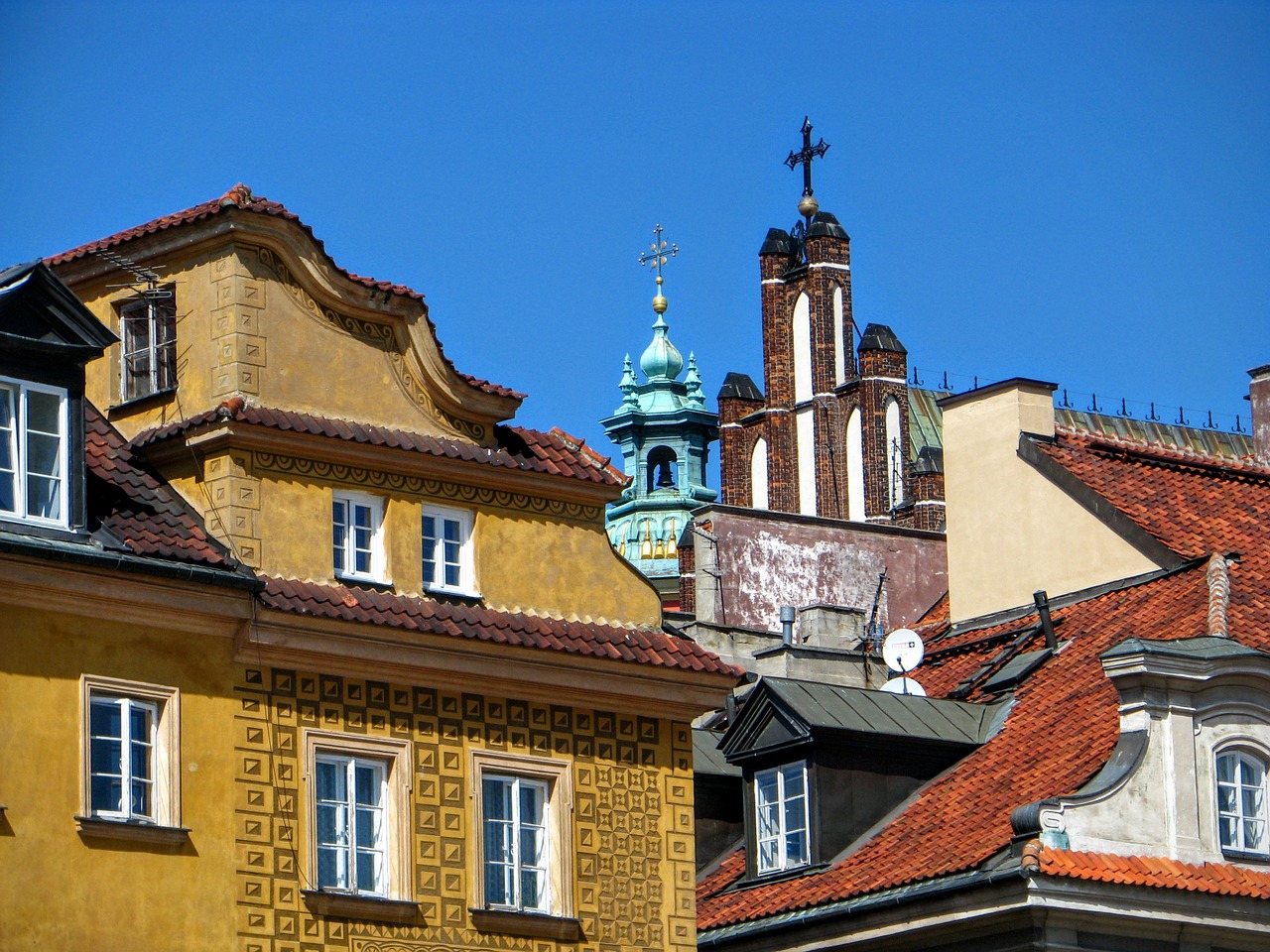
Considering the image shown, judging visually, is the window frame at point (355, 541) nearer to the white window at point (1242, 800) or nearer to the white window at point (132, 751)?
the white window at point (132, 751)

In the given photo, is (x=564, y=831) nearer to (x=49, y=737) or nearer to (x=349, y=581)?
(x=349, y=581)

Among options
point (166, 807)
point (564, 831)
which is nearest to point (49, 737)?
point (166, 807)

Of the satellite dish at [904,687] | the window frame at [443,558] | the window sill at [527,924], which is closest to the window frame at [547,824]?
the window sill at [527,924]

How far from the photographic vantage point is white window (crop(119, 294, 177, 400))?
28734 mm

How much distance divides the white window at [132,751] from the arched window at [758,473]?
229 ft

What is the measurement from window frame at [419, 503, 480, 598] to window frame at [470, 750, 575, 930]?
65.5 inches

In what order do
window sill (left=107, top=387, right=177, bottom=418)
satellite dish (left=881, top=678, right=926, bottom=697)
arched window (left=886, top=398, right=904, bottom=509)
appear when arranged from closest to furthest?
window sill (left=107, top=387, right=177, bottom=418) < satellite dish (left=881, top=678, right=926, bottom=697) < arched window (left=886, top=398, right=904, bottom=509)

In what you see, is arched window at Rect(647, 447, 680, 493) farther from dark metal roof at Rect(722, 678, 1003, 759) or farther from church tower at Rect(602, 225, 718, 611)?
dark metal roof at Rect(722, 678, 1003, 759)

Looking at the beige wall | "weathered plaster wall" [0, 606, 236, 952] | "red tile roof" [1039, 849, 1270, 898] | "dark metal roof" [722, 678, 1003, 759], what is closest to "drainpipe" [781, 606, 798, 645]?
the beige wall

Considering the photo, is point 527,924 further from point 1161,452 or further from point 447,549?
point 1161,452

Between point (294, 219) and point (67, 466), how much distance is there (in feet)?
12.5

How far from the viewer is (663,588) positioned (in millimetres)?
112812

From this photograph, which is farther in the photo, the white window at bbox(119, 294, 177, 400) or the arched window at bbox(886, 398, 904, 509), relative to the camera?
the arched window at bbox(886, 398, 904, 509)

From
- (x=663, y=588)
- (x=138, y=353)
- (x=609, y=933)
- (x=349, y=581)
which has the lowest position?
(x=609, y=933)
